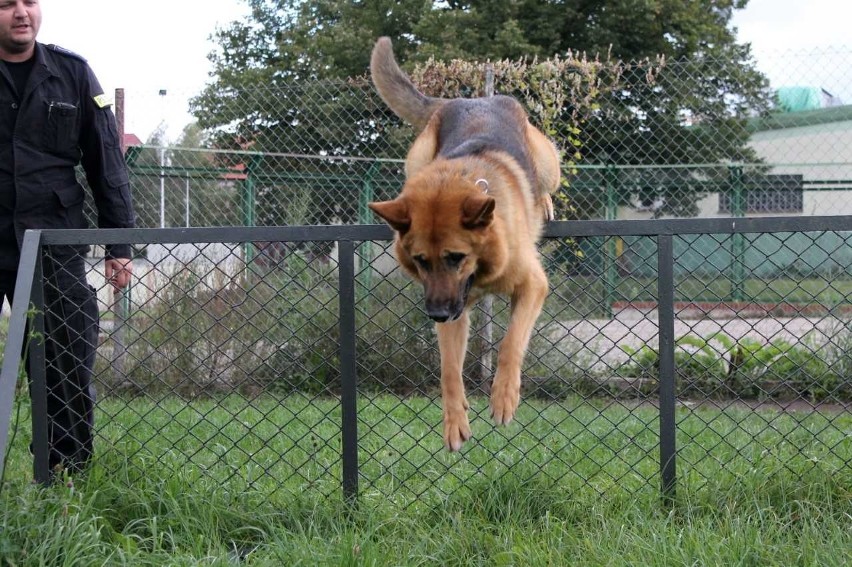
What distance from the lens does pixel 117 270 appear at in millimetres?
3664

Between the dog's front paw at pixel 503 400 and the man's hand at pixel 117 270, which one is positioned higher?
the man's hand at pixel 117 270

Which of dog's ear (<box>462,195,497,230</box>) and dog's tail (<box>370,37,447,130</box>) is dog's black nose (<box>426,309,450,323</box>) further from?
dog's tail (<box>370,37,447,130</box>)

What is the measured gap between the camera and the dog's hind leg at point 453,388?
306 cm

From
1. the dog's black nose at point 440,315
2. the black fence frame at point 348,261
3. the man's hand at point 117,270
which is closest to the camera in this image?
the dog's black nose at point 440,315

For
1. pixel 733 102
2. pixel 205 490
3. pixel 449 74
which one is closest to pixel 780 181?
pixel 733 102

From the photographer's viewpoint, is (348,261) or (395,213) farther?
(348,261)

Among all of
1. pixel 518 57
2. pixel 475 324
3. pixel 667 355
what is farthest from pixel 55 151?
pixel 518 57

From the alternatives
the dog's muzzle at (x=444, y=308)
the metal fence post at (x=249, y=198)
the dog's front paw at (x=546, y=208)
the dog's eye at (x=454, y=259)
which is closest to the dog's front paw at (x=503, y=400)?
the dog's muzzle at (x=444, y=308)

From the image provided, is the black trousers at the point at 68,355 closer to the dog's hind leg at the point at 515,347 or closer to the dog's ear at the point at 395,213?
the dog's ear at the point at 395,213

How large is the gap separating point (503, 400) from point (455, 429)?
217 mm

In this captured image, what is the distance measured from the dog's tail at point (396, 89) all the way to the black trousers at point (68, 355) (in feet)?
6.66

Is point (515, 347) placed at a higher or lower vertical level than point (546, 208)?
lower

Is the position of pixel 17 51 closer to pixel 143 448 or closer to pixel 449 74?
pixel 143 448

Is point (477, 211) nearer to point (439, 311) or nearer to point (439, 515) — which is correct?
point (439, 311)
